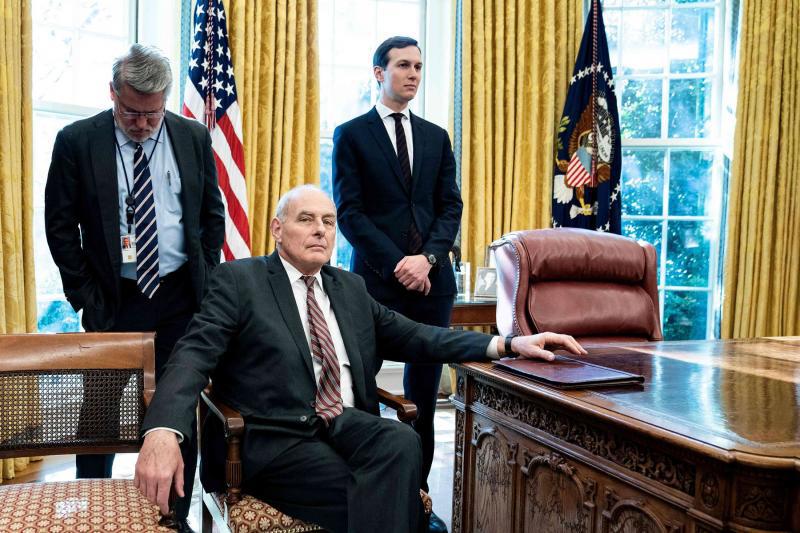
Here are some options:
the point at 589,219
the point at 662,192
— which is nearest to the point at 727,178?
the point at 662,192

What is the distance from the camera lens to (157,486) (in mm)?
1534

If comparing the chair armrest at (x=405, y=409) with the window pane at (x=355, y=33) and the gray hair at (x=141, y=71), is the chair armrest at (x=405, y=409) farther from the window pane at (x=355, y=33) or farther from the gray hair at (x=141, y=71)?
the window pane at (x=355, y=33)

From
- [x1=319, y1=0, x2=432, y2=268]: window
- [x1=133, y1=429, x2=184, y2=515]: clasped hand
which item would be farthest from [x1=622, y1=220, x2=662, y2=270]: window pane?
[x1=133, y1=429, x2=184, y2=515]: clasped hand

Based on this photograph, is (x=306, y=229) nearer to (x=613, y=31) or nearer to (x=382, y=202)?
(x=382, y=202)

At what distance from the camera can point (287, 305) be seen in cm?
206

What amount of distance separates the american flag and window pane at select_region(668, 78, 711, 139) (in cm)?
312

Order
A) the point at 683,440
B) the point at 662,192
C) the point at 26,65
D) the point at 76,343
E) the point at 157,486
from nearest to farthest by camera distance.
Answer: the point at 683,440, the point at 157,486, the point at 76,343, the point at 26,65, the point at 662,192

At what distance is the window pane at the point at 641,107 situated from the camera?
529cm

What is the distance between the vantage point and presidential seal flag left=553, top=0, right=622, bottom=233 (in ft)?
15.9

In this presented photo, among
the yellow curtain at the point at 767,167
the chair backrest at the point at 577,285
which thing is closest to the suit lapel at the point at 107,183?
the chair backrest at the point at 577,285

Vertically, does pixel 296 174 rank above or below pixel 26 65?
below

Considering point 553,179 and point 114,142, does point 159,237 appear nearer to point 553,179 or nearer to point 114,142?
point 114,142

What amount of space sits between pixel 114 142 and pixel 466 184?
9.61 feet

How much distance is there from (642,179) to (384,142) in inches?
119
